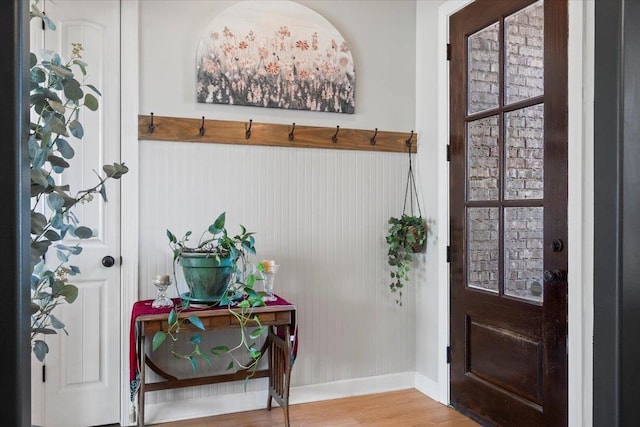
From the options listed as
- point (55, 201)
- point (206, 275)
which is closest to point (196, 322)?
point (206, 275)

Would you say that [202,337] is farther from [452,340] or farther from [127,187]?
[452,340]

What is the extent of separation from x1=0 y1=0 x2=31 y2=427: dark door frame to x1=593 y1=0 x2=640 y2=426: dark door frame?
2.79 ft

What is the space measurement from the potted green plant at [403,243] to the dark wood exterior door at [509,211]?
0.25m

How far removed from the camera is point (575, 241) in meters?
2.15

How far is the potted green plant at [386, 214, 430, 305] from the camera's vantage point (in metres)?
3.16

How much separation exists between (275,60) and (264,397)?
6.89ft

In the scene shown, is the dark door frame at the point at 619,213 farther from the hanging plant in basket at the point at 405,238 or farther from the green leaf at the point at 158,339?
the hanging plant in basket at the point at 405,238

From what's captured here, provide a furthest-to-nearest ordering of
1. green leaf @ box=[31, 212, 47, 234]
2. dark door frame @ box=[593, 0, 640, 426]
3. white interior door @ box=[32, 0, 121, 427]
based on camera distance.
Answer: white interior door @ box=[32, 0, 121, 427] < green leaf @ box=[31, 212, 47, 234] < dark door frame @ box=[593, 0, 640, 426]

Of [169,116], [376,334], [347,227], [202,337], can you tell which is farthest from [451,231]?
[169,116]

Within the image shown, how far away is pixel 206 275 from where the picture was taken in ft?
8.21

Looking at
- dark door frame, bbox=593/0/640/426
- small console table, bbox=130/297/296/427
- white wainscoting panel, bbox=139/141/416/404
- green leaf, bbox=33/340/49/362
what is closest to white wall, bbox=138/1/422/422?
white wainscoting panel, bbox=139/141/416/404

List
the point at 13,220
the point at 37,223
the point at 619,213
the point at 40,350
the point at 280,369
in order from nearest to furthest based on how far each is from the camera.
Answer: the point at 13,220, the point at 619,213, the point at 37,223, the point at 40,350, the point at 280,369

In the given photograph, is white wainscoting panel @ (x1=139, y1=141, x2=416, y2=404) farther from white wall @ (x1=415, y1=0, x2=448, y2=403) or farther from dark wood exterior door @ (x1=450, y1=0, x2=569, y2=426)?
dark wood exterior door @ (x1=450, y1=0, x2=569, y2=426)

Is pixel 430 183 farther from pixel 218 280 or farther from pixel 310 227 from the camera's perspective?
pixel 218 280
